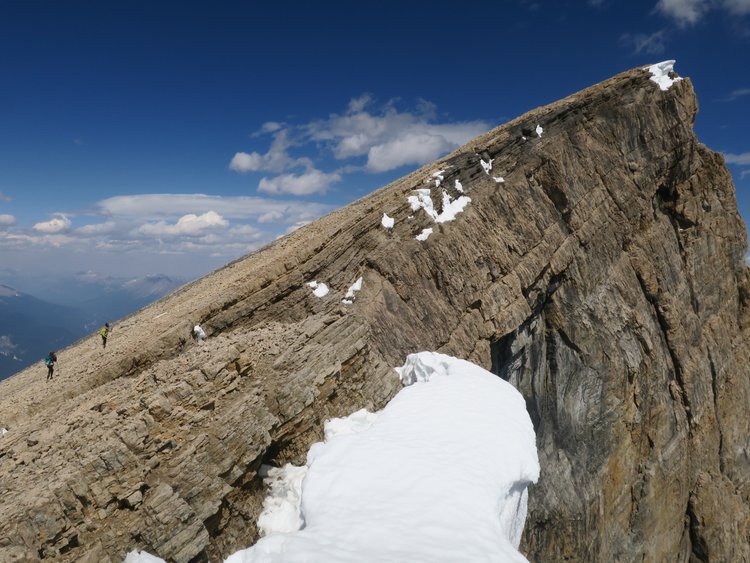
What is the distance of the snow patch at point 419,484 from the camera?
8.13 meters

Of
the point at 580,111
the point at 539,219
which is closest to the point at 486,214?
the point at 539,219

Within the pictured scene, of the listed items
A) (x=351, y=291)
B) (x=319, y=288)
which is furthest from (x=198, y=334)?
(x=351, y=291)

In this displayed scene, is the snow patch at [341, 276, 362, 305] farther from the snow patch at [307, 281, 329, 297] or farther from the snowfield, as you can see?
the snowfield

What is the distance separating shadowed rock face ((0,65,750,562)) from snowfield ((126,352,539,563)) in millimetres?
1582

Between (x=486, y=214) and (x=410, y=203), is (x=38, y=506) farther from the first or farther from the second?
(x=486, y=214)

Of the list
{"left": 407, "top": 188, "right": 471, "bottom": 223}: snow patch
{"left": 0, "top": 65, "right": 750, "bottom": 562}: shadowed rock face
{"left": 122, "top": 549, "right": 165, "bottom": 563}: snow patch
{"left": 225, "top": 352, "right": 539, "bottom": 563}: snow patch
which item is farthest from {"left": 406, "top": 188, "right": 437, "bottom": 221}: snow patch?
{"left": 122, "top": 549, "right": 165, "bottom": 563}: snow patch

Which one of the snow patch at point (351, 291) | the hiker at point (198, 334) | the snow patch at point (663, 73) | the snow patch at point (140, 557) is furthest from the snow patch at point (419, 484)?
the snow patch at point (663, 73)

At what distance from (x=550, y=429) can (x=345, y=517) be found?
74.5 ft

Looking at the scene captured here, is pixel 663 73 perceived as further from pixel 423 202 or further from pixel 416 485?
pixel 416 485

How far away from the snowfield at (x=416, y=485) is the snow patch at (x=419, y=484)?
0.03m

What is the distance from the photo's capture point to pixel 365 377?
17141mm

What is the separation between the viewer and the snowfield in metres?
8.15

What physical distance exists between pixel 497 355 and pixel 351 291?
11.3 m

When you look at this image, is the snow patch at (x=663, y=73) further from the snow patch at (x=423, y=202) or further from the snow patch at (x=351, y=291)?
the snow patch at (x=351, y=291)
